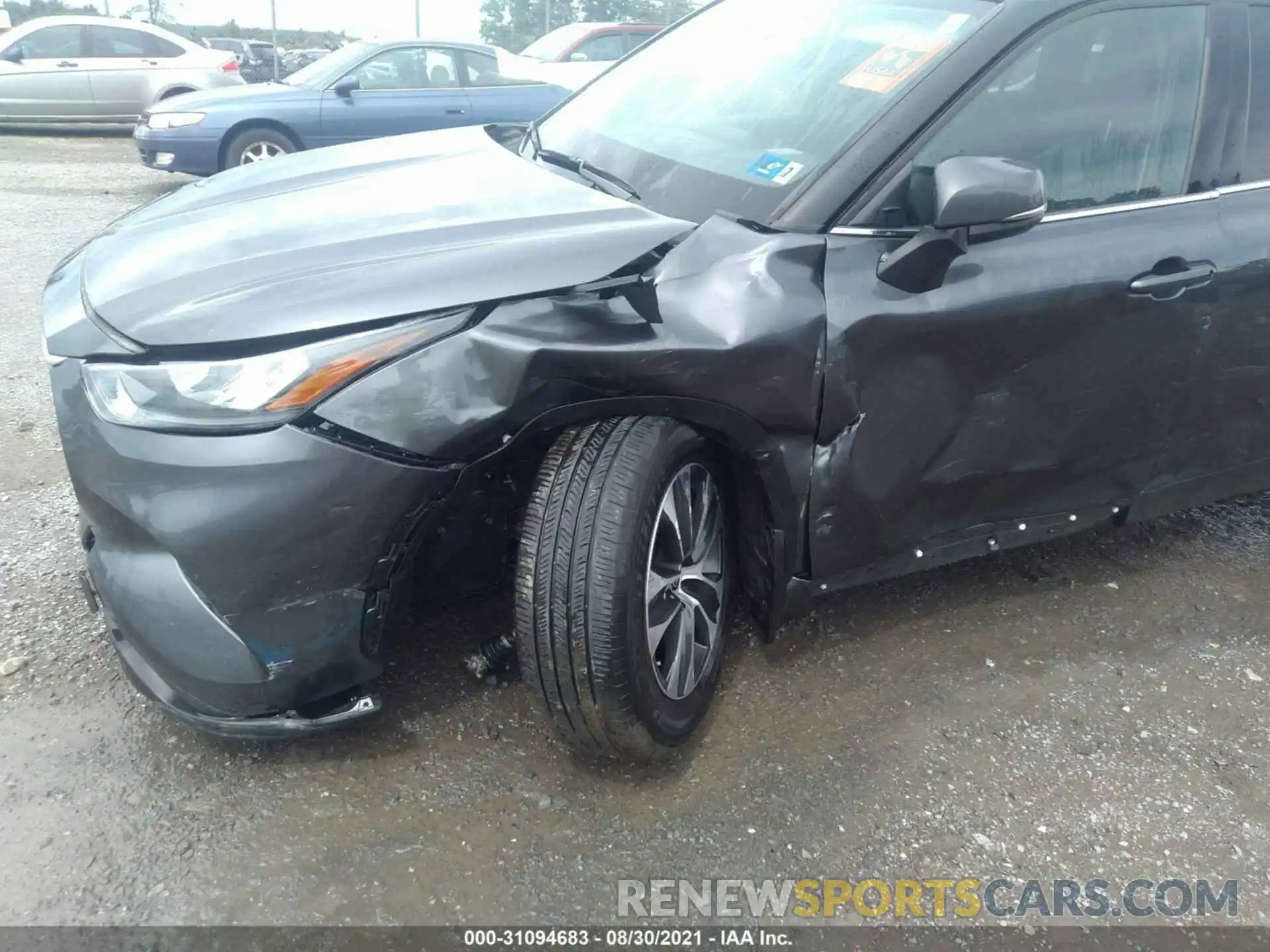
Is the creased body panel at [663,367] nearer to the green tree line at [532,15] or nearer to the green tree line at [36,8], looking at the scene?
the green tree line at [532,15]

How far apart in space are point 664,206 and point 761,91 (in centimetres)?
54

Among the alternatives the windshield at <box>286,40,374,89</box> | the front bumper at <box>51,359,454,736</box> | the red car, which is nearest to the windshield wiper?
the front bumper at <box>51,359,454,736</box>

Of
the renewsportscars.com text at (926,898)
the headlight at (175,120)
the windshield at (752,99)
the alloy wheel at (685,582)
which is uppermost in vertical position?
the windshield at (752,99)

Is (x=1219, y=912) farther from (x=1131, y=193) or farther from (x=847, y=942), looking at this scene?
(x=1131, y=193)

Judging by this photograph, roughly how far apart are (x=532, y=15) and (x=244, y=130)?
1438cm

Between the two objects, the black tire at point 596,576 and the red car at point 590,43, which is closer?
the black tire at point 596,576

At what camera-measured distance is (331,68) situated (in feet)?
27.8

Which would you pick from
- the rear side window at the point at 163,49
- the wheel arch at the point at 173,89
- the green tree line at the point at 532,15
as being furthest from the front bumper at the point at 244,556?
the green tree line at the point at 532,15

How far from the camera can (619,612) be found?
1.94 m

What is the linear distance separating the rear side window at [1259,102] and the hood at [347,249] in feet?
5.25

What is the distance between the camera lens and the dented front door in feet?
7.14

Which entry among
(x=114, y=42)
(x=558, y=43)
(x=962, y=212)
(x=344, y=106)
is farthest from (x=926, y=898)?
(x=114, y=42)

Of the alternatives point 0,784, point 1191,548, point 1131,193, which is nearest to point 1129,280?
point 1131,193

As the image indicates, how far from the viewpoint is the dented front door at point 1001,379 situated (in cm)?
218
